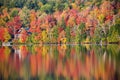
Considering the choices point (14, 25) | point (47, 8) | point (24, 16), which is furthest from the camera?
point (47, 8)

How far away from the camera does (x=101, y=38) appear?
41.8 metres

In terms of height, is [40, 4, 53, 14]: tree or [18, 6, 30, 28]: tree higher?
[40, 4, 53, 14]: tree

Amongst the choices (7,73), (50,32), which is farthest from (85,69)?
(50,32)

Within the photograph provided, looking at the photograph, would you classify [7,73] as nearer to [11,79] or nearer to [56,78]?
[11,79]

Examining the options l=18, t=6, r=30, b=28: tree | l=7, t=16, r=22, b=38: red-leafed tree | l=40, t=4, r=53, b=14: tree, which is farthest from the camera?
l=40, t=4, r=53, b=14: tree

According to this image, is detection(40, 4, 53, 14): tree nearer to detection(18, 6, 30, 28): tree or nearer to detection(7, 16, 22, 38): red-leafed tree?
detection(18, 6, 30, 28): tree

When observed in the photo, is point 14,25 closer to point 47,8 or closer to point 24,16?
point 24,16

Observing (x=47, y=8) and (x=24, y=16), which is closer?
(x=24, y=16)

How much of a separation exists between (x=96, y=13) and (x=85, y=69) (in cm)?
3800

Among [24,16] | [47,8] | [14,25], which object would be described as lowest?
[14,25]

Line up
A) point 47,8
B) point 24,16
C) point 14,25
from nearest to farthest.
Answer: point 14,25 → point 24,16 → point 47,8

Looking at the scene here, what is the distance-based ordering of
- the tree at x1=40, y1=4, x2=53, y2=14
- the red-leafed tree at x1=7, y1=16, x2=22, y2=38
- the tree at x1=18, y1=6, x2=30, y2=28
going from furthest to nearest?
the tree at x1=40, y1=4, x2=53, y2=14 → the tree at x1=18, y1=6, x2=30, y2=28 → the red-leafed tree at x1=7, y1=16, x2=22, y2=38

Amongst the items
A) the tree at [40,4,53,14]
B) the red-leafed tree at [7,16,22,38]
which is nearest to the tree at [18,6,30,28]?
the red-leafed tree at [7,16,22,38]

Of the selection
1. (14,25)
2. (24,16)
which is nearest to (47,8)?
(24,16)
